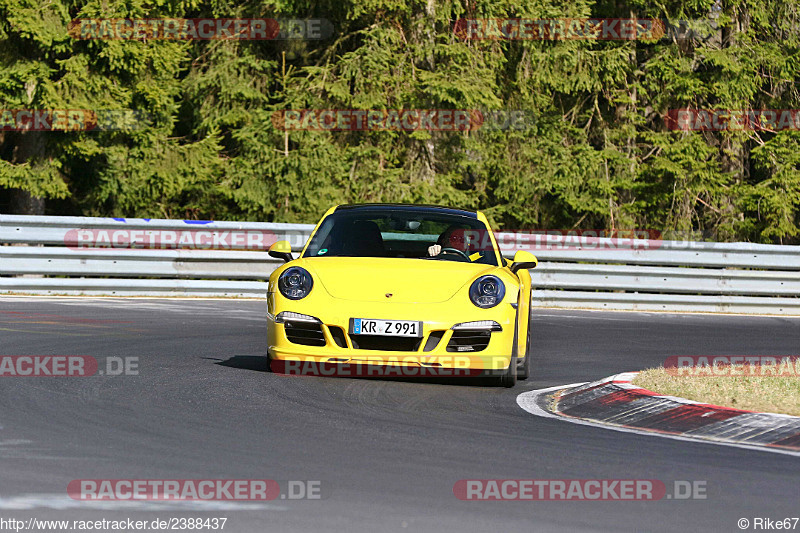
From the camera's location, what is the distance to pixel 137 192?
22.3m

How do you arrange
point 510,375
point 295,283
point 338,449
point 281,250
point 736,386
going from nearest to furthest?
point 338,449 < point 736,386 < point 295,283 < point 510,375 < point 281,250

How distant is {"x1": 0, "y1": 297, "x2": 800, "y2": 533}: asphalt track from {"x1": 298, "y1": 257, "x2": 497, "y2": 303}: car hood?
64cm

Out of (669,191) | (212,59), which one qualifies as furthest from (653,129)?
(212,59)

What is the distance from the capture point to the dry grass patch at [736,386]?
7.61 metres

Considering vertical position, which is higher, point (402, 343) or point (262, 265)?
point (402, 343)

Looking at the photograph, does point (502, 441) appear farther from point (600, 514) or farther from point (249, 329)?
point (249, 329)

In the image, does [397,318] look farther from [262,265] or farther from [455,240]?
[262,265]

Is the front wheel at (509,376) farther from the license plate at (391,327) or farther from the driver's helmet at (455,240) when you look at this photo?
the driver's helmet at (455,240)

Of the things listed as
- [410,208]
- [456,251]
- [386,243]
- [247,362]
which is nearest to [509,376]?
[456,251]

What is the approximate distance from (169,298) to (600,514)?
12213 mm

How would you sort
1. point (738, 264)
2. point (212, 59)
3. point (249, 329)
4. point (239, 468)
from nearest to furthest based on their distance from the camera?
point (239, 468), point (249, 329), point (738, 264), point (212, 59)

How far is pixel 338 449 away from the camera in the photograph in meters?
5.94

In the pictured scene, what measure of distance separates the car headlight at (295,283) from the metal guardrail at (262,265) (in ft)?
25.1

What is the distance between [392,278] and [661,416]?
2.17 m
